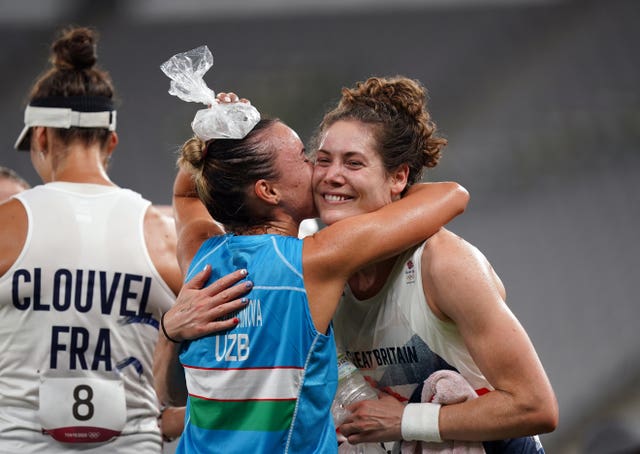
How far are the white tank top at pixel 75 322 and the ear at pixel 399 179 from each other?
83 centimetres

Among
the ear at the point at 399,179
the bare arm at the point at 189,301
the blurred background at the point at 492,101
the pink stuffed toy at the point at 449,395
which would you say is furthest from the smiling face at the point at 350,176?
the blurred background at the point at 492,101

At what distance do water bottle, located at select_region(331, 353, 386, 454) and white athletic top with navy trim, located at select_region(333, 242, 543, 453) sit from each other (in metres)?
0.04

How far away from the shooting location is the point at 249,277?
208cm

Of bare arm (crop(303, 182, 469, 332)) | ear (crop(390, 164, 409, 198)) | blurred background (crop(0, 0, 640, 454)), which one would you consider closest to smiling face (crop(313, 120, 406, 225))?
ear (crop(390, 164, 409, 198))

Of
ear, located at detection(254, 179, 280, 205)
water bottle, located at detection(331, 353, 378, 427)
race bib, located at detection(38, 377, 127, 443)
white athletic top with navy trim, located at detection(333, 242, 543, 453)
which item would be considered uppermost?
ear, located at detection(254, 179, 280, 205)

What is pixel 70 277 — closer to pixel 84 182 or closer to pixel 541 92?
pixel 84 182

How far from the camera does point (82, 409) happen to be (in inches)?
107

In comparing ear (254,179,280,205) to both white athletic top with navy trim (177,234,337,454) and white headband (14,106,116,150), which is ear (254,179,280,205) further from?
white headband (14,106,116,150)

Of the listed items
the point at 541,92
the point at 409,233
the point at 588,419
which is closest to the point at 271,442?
the point at 409,233

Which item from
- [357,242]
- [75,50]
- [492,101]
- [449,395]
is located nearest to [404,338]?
[449,395]

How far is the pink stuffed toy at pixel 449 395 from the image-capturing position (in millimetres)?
2137

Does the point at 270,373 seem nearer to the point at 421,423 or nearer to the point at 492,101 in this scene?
the point at 421,423

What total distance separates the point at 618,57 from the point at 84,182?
6306mm

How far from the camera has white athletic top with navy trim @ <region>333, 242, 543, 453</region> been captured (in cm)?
222
